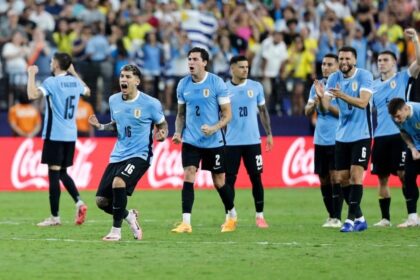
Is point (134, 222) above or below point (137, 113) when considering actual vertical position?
below

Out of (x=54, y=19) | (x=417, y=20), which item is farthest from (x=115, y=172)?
(x=417, y=20)

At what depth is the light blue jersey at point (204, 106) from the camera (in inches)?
647

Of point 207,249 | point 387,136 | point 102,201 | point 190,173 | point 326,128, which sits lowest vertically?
point 207,249

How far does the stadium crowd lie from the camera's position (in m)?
27.6

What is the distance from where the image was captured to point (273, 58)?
29.7m

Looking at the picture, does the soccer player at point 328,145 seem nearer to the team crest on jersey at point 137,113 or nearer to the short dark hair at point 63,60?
the team crest on jersey at point 137,113

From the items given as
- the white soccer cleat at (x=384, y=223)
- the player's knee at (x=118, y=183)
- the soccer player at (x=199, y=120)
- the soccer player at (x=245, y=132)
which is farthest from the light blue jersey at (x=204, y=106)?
the white soccer cleat at (x=384, y=223)

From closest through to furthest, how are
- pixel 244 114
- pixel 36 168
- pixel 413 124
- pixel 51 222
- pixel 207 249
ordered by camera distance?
pixel 207 249
pixel 413 124
pixel 51 222
pixel 244 114
pixel 36 168

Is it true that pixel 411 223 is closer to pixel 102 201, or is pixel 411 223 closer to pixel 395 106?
pixel 395 106

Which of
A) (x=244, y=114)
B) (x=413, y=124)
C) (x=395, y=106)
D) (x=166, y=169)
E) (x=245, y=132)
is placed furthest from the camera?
(x=166, y=169)

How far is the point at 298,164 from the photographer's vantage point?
26859 mm

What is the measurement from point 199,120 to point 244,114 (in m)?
1.41

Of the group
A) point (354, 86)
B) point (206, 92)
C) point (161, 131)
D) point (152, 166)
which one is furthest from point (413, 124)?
point (152, 166)

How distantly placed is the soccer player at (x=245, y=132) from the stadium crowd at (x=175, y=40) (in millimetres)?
10111
